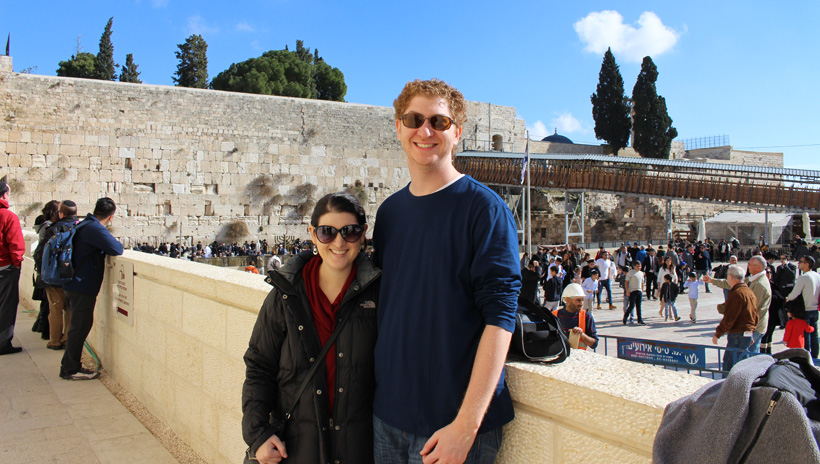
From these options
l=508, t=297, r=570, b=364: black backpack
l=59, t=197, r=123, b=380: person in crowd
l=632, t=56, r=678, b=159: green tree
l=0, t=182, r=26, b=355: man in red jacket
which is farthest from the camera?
l=632, t=56, r=678, b=159: green tree

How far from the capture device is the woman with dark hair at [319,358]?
4.93 feet

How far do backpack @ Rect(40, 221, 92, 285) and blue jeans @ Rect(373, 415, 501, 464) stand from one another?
129 inches

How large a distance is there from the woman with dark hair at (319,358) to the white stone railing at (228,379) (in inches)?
16.7

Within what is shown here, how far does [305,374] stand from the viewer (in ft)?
5.05

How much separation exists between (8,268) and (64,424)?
86.0 inches

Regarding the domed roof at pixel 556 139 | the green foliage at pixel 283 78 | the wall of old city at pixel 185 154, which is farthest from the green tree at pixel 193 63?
the domed roof at pixel 556 139

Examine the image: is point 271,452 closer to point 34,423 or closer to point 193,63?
point 34,423

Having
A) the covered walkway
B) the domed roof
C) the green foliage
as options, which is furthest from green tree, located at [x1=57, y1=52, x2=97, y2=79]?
the domed roof

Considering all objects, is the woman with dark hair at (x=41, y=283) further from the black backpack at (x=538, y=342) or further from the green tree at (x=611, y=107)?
the green tree at (x=611, y=107)

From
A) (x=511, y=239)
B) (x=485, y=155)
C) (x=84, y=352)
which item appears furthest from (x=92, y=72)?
(x=511, y=239)

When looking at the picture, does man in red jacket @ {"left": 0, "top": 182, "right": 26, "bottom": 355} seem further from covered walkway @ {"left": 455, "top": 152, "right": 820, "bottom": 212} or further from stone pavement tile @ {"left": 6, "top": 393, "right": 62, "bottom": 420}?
covered walkway @ {"left": 455, "top": 152, "right": 820, "bottom": 212}

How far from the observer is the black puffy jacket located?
4.93 ft

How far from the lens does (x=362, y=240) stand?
1699mm

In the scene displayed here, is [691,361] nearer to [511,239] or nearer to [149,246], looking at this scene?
[511,239]
